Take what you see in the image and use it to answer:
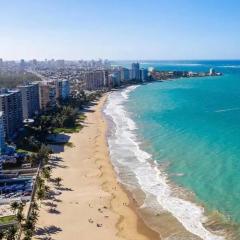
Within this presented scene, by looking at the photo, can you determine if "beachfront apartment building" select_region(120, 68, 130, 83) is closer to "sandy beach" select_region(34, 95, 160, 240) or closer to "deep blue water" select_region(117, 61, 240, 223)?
"deep blue water" select_region(117, 61, 240, 223)

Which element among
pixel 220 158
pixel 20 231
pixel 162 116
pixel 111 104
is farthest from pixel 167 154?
pixel 111 104

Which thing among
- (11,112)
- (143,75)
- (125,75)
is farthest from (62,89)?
(143,75)

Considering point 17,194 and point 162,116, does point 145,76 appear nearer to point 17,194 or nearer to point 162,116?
point 162,116

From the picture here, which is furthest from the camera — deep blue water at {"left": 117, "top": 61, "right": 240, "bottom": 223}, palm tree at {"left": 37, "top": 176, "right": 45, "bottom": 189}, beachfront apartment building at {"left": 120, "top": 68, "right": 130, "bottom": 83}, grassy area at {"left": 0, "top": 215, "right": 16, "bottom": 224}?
beachfront apartment building at {"left": 120, "top": 68, "right": 130, "bottom": 83}

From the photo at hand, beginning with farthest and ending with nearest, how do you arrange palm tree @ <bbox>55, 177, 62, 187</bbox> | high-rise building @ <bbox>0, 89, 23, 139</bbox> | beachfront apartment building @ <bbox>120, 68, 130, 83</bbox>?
1. beachfront apartment building @ <bbox>120, 68, 130, 83</bbox>
2. high-rise building @ <bbox>0, 89, 23, 139</bbox>
3. palm tree @ <bbox>55, 177, 62, 187</bbox>

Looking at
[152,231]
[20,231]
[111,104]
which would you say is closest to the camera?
[20,231]

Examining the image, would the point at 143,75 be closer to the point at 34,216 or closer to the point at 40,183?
the point at 40,183

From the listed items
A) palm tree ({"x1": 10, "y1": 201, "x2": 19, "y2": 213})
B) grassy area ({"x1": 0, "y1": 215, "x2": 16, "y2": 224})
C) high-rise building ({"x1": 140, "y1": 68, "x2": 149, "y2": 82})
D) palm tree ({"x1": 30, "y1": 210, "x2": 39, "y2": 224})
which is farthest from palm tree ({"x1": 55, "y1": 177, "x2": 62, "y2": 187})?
high-rise building ({"x1": 140, "y1": 68, "x2": 149, "y2": 82})
